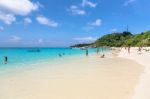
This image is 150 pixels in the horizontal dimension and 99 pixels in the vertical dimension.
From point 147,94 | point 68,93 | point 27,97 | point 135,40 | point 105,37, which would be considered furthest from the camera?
point 105,37

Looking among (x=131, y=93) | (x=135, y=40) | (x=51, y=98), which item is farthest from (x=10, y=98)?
(x=135, y=40)

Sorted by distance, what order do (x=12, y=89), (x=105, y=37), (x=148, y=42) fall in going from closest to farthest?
1. (x=12, y=89)
2. (x=148, y=42)
3. (x=105, y=37)

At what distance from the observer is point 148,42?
80500 millimetres

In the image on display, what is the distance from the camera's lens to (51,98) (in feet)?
30.1

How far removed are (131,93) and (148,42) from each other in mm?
75045

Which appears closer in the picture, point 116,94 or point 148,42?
point 116,94

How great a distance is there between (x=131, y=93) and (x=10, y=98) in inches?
201

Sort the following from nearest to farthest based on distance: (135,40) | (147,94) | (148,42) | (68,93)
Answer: (147,94) → (68,93) → (148,42) → (135,40)

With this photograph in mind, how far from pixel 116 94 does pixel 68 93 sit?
213 centimetres

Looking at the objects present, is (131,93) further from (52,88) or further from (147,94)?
(52,88)

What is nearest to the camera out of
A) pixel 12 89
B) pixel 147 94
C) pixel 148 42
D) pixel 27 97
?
pixel 147 94

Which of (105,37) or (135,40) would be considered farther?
(105,37)

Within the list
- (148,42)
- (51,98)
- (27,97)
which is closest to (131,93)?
(51,98)

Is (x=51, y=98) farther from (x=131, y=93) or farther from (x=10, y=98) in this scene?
(x=131, y=93)
